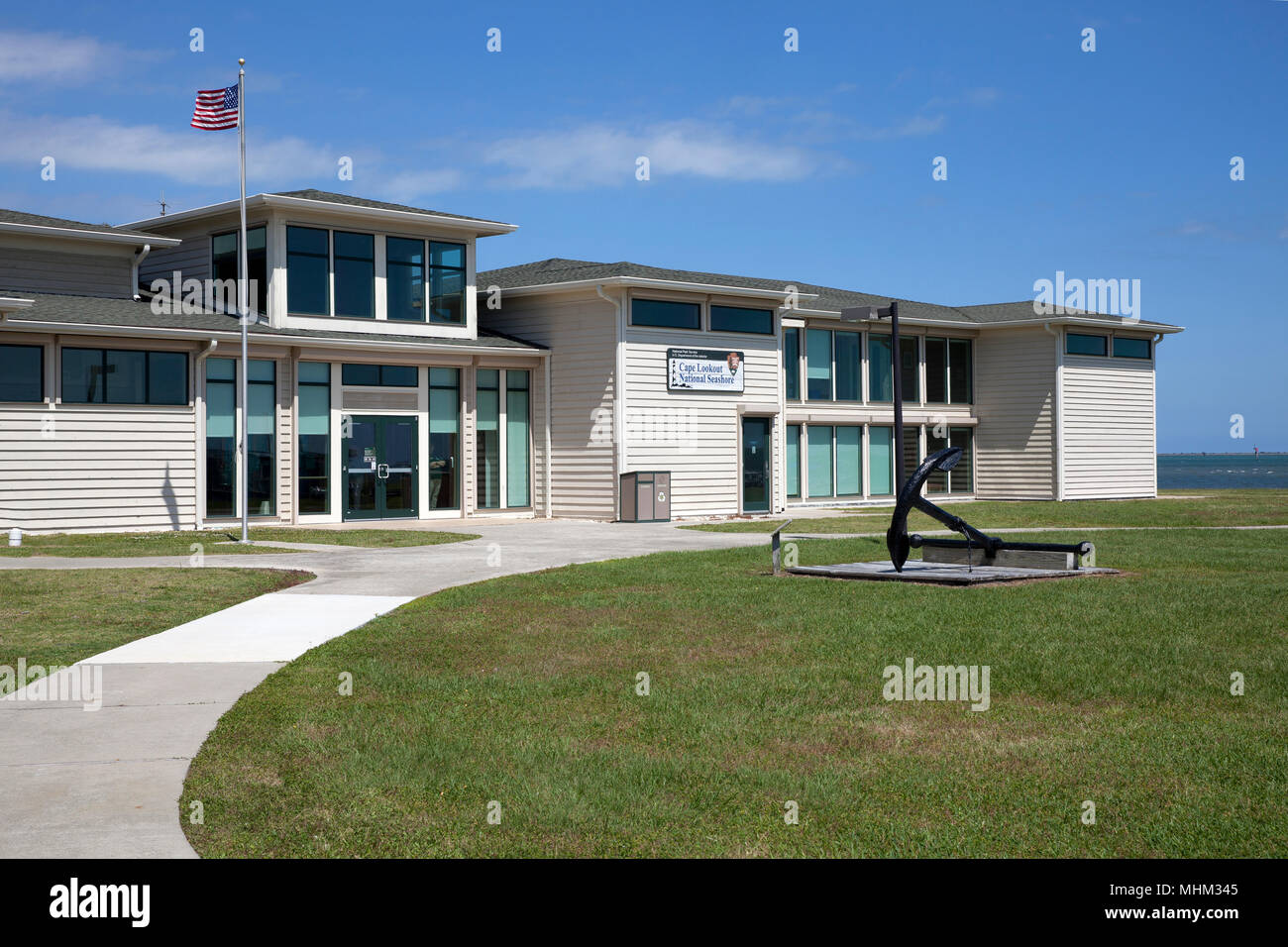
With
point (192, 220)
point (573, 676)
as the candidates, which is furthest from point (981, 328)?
point (573, 676)

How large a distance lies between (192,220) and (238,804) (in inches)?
984

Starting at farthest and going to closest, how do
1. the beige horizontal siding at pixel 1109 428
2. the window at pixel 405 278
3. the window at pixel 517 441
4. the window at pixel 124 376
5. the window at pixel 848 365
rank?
the beige horizontal siding at pixel 1109 428, the window at pixel 848 365, the window at pixel 517 441, the window at pixel 405 278, the window at pixel 124 376

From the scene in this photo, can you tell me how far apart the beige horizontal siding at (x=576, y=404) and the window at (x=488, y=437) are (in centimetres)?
100

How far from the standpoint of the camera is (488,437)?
2992 centimetres

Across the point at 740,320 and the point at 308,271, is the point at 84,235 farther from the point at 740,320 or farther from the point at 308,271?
the point at 740,320

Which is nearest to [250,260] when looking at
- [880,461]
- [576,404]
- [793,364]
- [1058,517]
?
[576,404]

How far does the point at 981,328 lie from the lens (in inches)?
1574

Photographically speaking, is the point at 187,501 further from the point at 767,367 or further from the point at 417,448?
the point at 767,367

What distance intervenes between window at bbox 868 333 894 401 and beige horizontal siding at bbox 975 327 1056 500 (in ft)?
13.3

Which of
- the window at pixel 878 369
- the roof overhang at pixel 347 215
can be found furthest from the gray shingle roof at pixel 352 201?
the window at pixel 878 369

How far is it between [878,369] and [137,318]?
22.2 metres

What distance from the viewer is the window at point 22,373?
22.6 m

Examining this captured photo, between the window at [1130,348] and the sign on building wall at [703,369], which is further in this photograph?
the window at [1130,348]

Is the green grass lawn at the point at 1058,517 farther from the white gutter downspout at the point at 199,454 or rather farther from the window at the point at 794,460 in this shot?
the white gutter downspout at the point at 199,454
